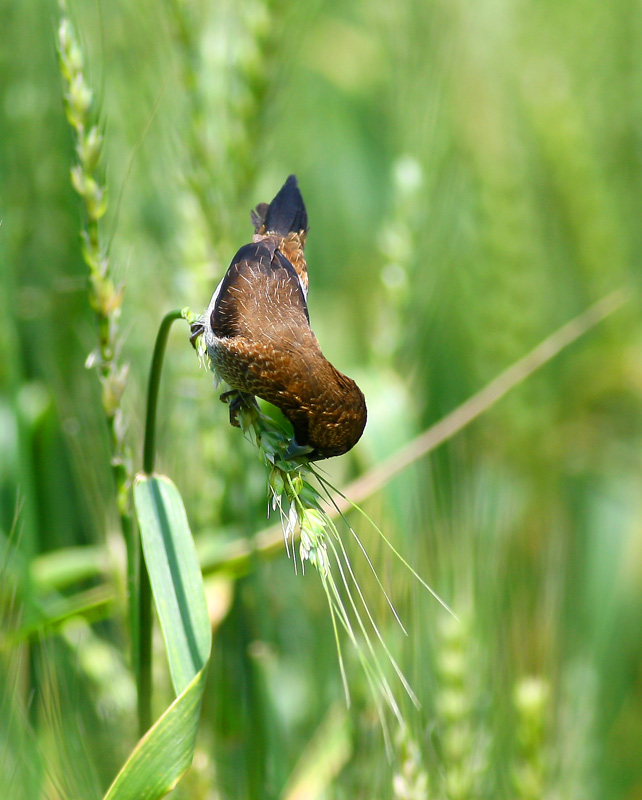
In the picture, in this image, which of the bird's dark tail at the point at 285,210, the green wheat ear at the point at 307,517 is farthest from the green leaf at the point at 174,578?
the bird's dark tail at the point at 285,210

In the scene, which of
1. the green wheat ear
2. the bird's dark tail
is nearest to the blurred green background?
the bird's dark tail

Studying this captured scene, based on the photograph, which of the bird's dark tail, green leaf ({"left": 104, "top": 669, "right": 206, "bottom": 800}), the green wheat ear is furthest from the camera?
the bird's dark tail

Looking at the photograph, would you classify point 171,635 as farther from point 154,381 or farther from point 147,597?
point 154,381

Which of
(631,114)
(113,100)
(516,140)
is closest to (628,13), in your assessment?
(631,114)

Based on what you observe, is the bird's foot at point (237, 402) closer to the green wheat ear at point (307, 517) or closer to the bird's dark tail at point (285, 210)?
the green wheat ear at point (307, 517)

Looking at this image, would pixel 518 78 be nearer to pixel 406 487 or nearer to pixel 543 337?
pixel 543 337

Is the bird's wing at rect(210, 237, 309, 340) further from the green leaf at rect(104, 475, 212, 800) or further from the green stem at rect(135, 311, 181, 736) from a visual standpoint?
the green leaf at rect(104, 475, 212, 800)
